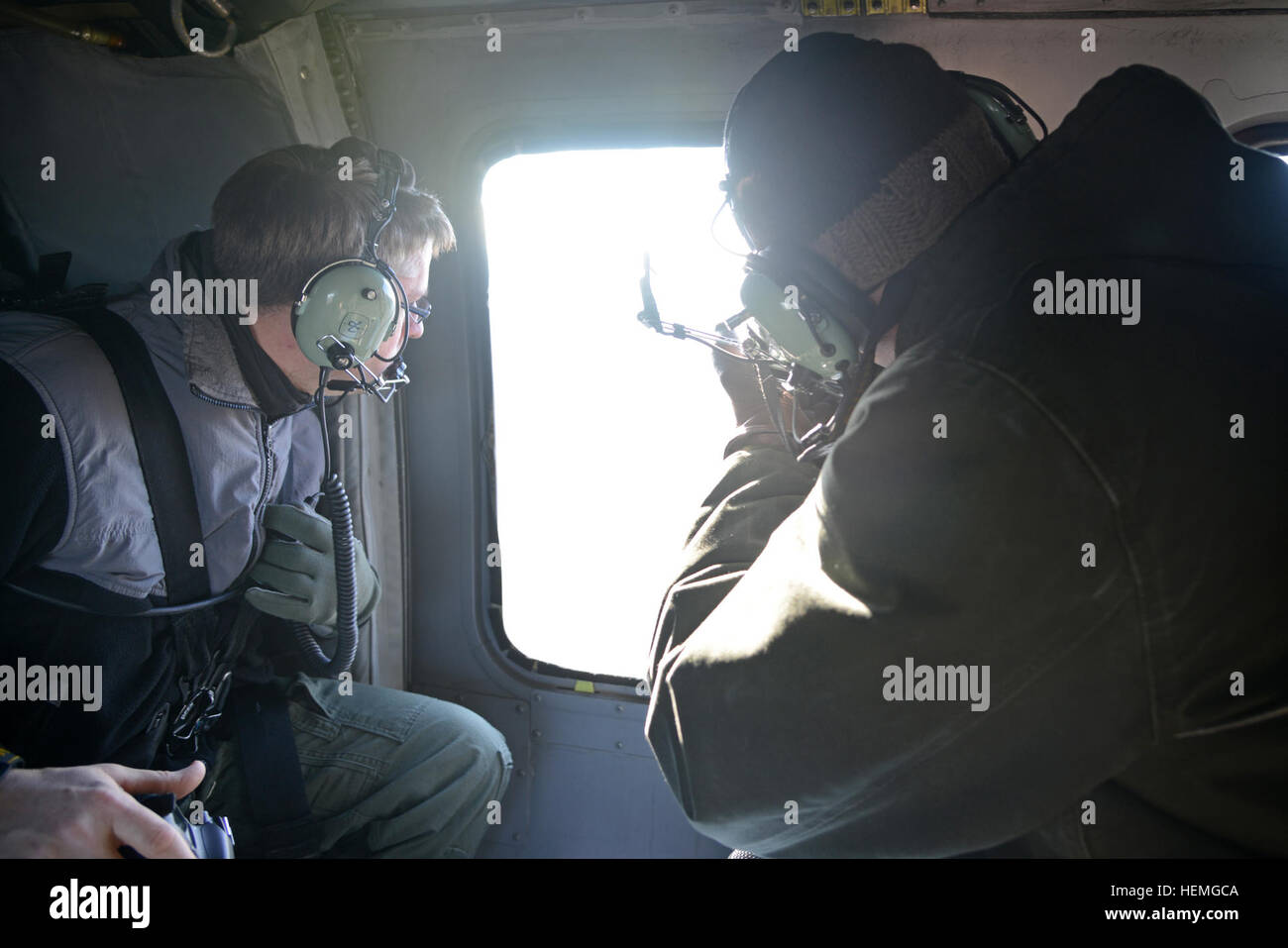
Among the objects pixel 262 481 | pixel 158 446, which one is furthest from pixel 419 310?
pixel 158 446

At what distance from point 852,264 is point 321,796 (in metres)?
1.96

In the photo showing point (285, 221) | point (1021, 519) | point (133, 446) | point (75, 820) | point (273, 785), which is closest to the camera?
point (1021, 519)

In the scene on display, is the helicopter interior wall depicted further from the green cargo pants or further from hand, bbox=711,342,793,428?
hand, bbox=711,342,793,428

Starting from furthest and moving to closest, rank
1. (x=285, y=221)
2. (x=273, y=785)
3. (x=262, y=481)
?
(x=273, y=785)
(x=262, y=481)
(x=285, y=221)

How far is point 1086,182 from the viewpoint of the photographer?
1.00 metres

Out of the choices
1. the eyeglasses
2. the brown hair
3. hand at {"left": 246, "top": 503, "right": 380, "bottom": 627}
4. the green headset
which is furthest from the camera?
the eyeglasses

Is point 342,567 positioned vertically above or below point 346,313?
below

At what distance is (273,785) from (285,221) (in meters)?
1.44

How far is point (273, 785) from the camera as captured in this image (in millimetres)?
2049

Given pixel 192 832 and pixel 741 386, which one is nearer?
pixel 192 832

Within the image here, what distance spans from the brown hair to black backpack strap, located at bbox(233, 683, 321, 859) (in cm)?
112

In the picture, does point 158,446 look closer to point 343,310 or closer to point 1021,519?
point 343,310

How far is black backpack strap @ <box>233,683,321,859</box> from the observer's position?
6.68ft

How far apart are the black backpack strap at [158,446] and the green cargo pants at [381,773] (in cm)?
62
